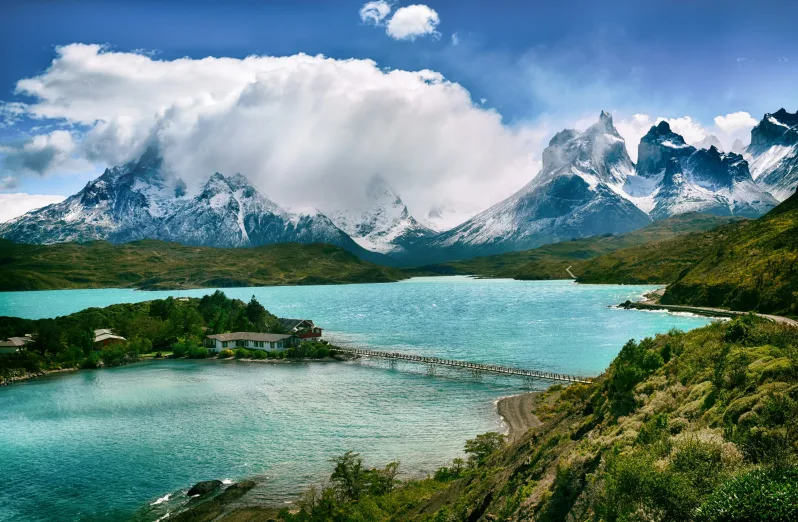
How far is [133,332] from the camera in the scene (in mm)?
133625

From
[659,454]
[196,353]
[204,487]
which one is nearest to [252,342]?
[196,353]

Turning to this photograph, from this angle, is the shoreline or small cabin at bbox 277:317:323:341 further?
small cabin at bbox 277:317:323:341

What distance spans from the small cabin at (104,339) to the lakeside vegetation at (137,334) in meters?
1.32

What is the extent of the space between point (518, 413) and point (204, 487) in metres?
39.9

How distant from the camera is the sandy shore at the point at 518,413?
59.7 meters

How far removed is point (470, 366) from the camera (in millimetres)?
96688

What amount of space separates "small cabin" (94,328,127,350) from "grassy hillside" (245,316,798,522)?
102934mm

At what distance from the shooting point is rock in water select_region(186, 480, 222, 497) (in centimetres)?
4622

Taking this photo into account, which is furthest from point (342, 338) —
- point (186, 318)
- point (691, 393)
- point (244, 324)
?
point (691, 393)

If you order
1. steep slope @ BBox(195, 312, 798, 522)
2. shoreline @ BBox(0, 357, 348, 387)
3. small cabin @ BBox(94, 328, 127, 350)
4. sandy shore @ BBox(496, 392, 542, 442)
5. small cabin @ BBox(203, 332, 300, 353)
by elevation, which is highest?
steep slope @ BBox(195, 312, 798, 522)

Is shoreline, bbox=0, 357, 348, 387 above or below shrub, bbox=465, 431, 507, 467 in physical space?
below

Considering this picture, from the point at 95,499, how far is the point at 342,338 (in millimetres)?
98443

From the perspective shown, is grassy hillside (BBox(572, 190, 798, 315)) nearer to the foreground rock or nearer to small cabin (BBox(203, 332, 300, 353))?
the foreground rock

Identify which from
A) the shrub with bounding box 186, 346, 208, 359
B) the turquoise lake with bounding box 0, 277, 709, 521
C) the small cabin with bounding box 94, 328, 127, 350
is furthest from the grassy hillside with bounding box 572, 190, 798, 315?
the small cabin with bounding box 94, 328, 127, 350
